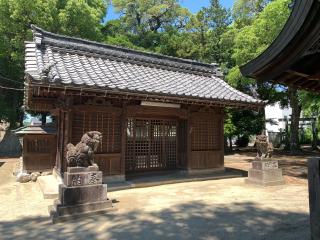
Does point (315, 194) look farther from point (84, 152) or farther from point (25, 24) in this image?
point (25, 24)

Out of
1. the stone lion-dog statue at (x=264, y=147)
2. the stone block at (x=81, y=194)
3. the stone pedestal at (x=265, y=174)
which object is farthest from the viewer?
the stone lion-dog statue at (x=264, y=147)

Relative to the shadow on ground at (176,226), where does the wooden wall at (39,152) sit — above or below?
above

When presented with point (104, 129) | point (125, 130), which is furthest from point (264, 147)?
point (104, 129)

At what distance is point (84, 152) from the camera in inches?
304

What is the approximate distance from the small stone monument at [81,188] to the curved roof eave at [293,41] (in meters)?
4.98

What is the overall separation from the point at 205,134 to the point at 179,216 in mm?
7120

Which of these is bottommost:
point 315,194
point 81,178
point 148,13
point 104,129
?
point 81,178

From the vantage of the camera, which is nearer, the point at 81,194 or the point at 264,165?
the point at 81,194

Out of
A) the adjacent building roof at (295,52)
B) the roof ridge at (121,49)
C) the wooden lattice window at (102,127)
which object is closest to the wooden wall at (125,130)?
the wooden lattice window at (102,127)

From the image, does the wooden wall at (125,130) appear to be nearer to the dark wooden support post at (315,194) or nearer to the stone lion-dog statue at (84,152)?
the stone lion-dog statue at (84,152)

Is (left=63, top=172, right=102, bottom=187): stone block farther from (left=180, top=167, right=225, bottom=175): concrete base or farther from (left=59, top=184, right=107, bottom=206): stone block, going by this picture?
(left=180, top=167, right=225, bottom=175): concrete base

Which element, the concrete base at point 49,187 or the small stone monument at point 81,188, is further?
the concrete base at point 49,187

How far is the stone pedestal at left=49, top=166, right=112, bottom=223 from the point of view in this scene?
718 centimetres

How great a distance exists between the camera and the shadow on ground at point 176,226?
5805 millimetres
